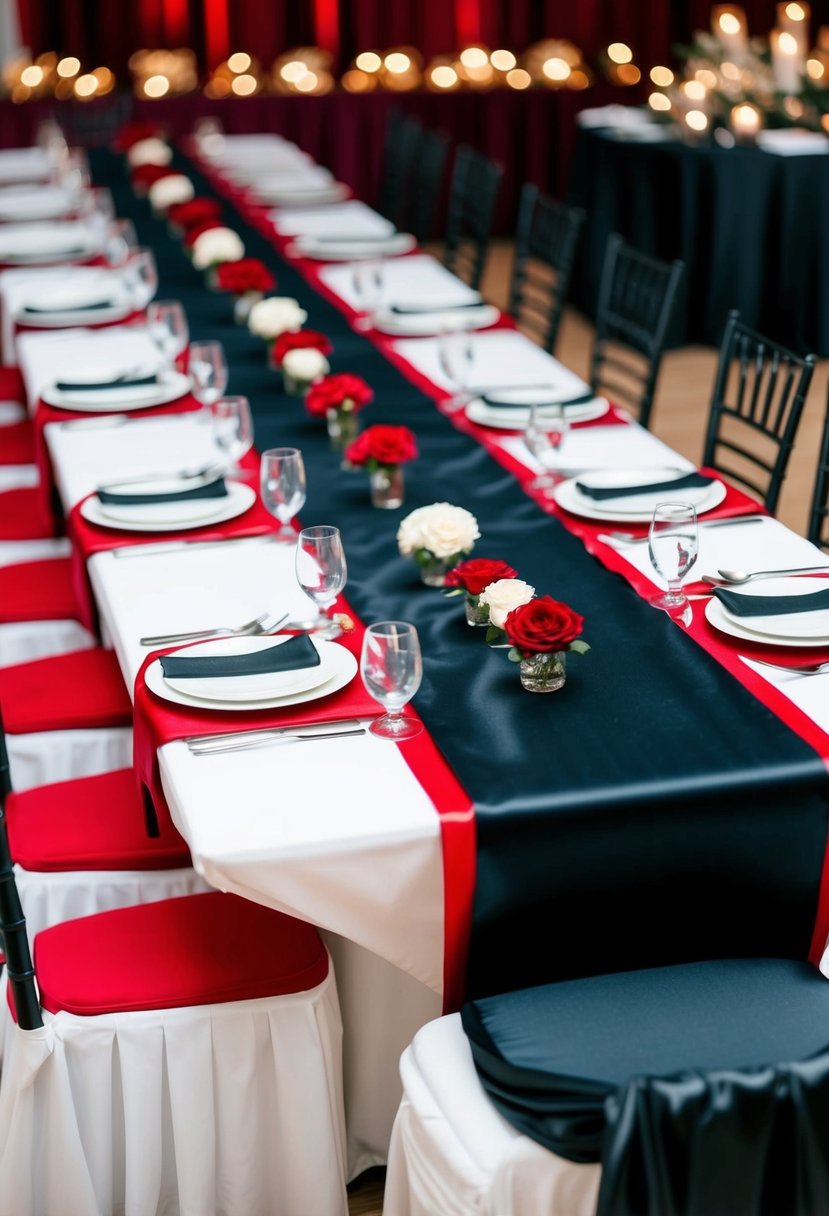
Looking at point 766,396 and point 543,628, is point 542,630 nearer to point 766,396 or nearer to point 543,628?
point 543,628

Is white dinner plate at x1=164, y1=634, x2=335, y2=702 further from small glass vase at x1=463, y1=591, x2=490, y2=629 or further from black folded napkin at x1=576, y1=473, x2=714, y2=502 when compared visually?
black folded napkin at x1=576, y1=473, x2=714, y2=502

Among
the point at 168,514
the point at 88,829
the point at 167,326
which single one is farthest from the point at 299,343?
the point at 88,829

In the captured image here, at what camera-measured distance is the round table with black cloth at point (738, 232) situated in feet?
22.0

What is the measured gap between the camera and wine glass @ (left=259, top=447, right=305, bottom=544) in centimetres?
260

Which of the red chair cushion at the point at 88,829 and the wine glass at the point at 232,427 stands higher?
the wine glass at the point at 232,427

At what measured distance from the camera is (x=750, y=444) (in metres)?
5.87

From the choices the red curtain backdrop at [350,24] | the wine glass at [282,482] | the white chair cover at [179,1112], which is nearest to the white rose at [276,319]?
the wine glass at [282,482]

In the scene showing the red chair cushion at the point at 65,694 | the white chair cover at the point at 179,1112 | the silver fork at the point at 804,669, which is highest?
the silver fork at the point at 804,669

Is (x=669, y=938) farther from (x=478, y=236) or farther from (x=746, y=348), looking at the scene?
(x=478, y=236)

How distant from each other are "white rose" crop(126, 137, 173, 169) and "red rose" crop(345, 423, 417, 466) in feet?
12.8

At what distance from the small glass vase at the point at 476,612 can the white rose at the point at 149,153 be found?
444 centimetres

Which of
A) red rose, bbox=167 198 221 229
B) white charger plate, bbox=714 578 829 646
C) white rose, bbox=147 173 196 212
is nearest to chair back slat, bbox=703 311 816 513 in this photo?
white charger plate, bbox=714 578 829 646

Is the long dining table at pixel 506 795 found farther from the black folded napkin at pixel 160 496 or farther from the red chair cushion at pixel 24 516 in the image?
the red chair cushion at pixel 24 516

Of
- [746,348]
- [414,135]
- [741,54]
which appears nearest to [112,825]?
[746,348]
